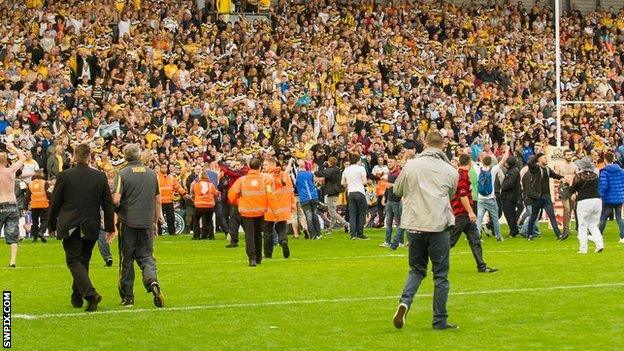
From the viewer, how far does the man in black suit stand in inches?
629

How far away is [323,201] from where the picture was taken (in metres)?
36.5

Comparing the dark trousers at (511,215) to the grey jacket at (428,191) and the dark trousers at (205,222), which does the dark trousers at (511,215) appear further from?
the grey jacket at (428,191)

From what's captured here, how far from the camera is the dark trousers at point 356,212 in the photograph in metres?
31.1

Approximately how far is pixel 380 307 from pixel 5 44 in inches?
969

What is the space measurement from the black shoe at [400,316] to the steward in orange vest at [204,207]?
18.7 meters

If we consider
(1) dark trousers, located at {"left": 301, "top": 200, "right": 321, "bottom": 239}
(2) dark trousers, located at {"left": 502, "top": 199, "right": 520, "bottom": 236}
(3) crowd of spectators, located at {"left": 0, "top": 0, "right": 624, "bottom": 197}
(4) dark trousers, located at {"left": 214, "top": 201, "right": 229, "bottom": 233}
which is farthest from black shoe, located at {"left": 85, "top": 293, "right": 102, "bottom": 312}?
(3) crowd of spectators, located at {"left": 0, "top": 0, "right": 624, "bottom": 197}

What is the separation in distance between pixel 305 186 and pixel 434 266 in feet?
60.0

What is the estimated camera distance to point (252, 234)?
22.7m

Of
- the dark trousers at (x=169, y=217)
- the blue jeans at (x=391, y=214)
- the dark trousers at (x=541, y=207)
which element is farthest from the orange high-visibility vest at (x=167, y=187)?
the dark trousers at (x=541, y=207)

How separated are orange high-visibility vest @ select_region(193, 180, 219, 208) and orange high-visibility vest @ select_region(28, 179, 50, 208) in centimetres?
344

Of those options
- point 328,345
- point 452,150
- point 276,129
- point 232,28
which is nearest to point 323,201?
point 276,129

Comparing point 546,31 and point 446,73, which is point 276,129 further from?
point 546,31

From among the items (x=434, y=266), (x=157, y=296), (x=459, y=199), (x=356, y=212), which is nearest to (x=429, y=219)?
(x=434, y=266)

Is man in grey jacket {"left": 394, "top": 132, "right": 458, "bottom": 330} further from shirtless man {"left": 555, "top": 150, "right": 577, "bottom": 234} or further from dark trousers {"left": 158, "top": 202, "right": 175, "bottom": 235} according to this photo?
dark trousers {"left": 158, "top": 202, "right": 175, "bottom": 235}
